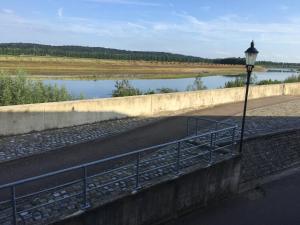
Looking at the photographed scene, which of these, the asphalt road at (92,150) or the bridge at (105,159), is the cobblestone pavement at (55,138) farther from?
the asphalt road at (92,150)

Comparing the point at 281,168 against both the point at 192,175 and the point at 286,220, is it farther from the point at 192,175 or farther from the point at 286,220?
the point at 192,175

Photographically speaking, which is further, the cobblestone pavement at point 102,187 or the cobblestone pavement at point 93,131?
the cobblestone pavement at point 93,131

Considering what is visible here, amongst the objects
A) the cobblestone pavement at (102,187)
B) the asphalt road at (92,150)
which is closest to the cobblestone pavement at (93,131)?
the asphalt road at (92,150)

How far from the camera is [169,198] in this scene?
9.13 meters

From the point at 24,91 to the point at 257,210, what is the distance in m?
10.1

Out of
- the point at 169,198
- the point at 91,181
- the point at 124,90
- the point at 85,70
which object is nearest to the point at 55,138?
the point at 91,181

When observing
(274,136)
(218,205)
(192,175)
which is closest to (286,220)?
(218,205)

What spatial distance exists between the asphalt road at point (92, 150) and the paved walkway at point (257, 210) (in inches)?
121

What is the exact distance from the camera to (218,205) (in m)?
10.8

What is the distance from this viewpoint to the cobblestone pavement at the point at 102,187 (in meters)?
6.79

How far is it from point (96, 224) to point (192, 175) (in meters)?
3.38

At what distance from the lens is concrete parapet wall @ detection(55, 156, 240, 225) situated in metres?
7.49

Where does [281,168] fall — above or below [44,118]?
below

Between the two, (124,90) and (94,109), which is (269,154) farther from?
(124,90)
